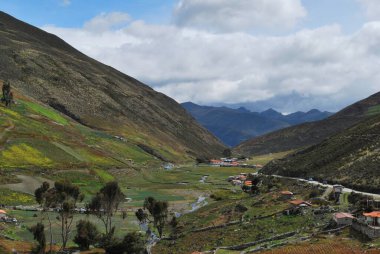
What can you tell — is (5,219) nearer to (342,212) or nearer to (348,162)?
(342,212)

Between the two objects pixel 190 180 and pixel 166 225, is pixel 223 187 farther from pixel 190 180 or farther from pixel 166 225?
pixel 166 225

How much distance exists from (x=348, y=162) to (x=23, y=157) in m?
96.4

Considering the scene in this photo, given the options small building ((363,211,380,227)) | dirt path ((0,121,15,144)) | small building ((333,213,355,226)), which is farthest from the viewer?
dirt path ((0,121,15,144))

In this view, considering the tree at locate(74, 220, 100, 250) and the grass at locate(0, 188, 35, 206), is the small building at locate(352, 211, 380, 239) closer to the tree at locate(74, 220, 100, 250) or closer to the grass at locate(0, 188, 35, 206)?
the tree at locate(74, 220, 100, 250)

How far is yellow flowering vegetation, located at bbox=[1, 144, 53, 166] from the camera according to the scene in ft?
431

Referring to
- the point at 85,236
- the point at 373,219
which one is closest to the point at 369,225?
the point at 373,219

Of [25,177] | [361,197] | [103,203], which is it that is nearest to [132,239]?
[103,203]

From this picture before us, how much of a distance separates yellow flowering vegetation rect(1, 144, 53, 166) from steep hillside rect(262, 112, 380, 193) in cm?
8194

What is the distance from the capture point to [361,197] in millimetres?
84000

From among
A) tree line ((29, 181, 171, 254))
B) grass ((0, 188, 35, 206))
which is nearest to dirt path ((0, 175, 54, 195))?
grass ((0, 188, 35, 206))

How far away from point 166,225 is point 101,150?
100868 mm

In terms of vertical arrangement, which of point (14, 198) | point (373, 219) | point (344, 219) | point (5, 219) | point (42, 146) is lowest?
point (344, 219)

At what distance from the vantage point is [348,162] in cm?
12244

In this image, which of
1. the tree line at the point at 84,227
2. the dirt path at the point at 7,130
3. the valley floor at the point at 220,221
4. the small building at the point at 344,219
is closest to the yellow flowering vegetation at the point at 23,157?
the dirt path at the point at 7,130
